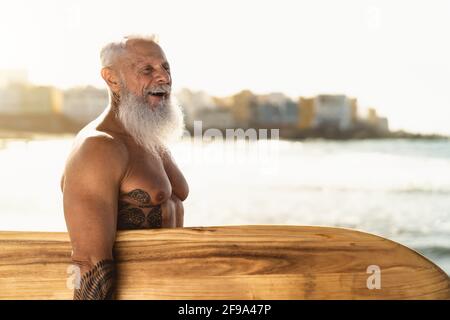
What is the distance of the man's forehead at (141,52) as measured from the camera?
152cm

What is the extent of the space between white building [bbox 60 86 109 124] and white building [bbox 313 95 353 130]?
5.35 meters

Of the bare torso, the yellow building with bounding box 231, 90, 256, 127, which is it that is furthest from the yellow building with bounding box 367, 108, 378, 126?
the bare torso

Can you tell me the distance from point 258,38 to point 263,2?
99 cm

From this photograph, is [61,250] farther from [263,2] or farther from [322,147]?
[263,2]

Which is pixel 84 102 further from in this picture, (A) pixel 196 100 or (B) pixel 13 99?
(A) pixel 196 100

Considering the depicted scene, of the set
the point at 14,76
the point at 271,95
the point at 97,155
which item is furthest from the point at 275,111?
the point at 97,155

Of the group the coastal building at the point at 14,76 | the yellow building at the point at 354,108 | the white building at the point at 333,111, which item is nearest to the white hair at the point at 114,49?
the coastal building at the point at 14,76

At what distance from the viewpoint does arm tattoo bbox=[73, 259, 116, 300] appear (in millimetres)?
1397

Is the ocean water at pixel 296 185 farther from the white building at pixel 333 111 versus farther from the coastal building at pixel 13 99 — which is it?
the coastal building at pixel 13 99

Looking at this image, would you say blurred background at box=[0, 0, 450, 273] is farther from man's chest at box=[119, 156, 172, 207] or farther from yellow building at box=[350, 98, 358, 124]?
man's chest at box=[119, 156, 172, 207]

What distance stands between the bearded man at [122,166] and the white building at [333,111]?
1392 cm

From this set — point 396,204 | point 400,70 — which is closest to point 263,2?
point 400,70

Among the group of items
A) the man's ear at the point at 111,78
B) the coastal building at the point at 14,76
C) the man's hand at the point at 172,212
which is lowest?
the man's hand at the point at 172,212

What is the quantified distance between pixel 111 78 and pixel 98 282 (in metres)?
0.50
